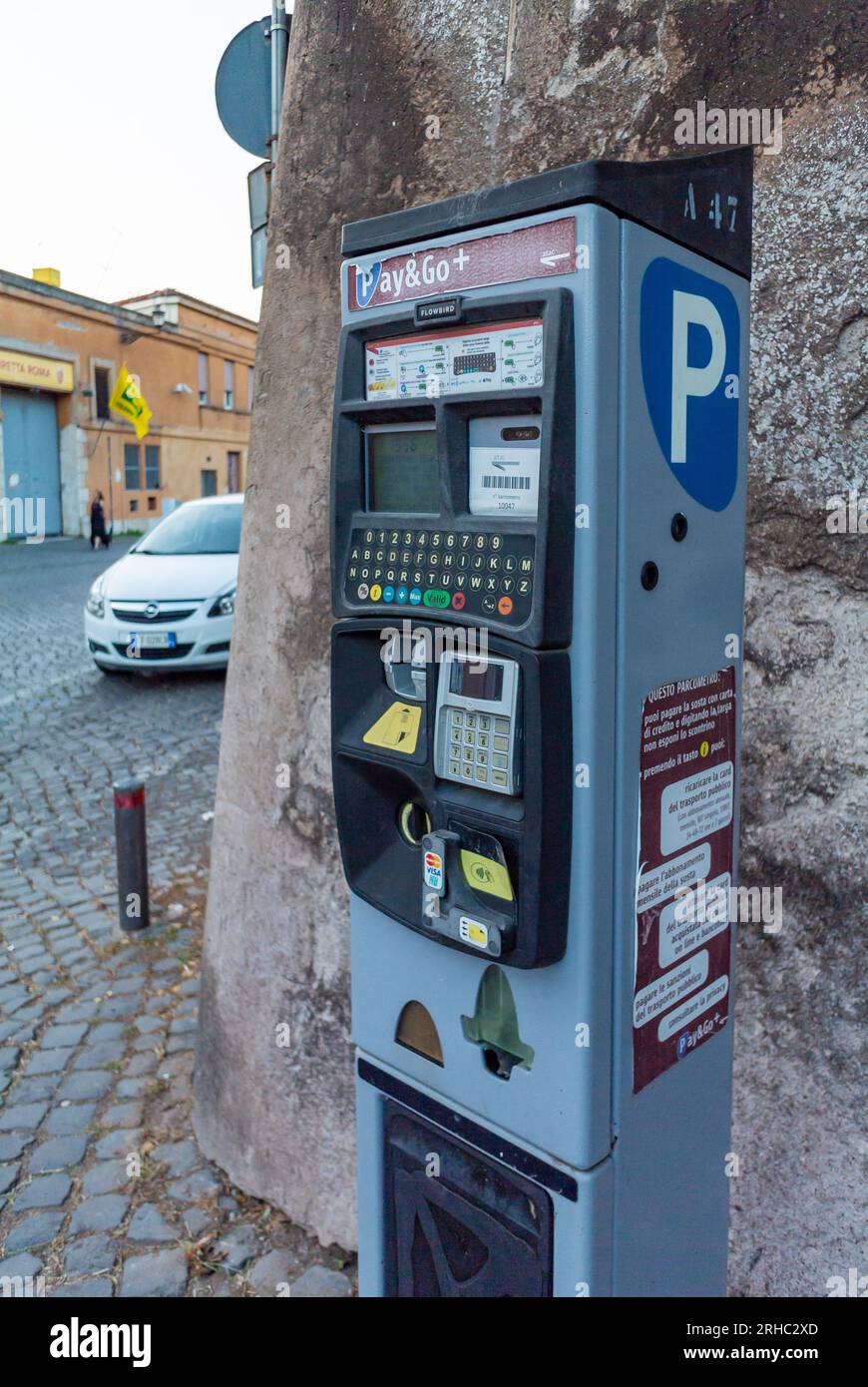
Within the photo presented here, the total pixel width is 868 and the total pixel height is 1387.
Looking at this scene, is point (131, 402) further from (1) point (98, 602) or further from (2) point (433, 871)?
(2) point (433, 871)

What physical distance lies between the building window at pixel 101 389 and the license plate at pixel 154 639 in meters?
19.4

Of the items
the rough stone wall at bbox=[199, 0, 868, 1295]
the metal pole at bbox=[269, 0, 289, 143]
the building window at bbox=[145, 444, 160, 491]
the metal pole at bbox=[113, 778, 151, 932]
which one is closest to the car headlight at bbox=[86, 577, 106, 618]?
the metal pole at bbox=[113, 778, 151, 932]

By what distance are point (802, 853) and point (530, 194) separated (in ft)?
4.17

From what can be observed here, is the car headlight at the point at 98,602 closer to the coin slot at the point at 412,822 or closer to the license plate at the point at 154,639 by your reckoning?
the license plate at the point at 154,639

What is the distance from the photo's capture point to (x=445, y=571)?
1.64m

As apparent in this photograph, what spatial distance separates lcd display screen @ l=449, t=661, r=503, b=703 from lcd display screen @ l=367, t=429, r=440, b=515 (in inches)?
10.3

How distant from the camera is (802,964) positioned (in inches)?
80.8

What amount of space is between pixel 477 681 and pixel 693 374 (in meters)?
0.61

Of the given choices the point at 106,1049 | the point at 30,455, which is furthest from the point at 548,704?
the point at 30,455

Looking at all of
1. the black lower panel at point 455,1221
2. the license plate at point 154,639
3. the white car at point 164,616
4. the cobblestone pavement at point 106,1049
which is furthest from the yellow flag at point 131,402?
the black lower panel at point 455,1221

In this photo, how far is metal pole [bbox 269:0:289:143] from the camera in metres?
3.62

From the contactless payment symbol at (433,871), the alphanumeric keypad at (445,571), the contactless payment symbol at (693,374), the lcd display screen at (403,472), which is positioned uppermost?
the contactless payment symbol at (693,374)

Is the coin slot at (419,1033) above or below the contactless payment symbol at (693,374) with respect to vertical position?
below

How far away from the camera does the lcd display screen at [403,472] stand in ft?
5.62
